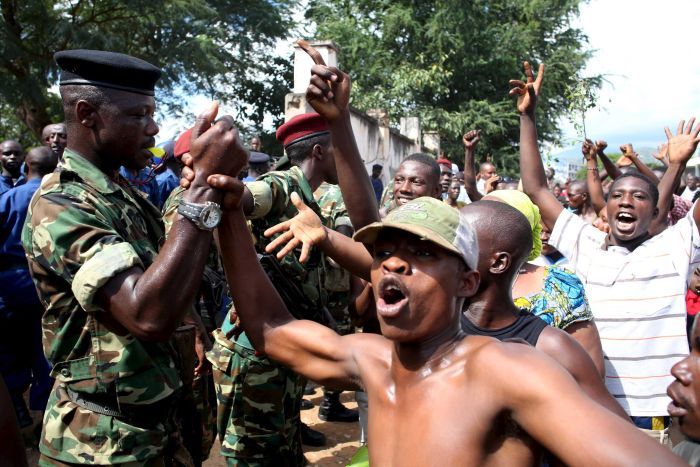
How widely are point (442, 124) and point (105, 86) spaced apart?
22338mm

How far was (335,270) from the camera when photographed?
402 cm

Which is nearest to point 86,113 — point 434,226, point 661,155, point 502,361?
point 434,226

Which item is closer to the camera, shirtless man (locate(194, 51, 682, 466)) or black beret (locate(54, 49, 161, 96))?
shirtless man (locate(194, 51, 682, 466))

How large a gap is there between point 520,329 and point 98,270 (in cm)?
143

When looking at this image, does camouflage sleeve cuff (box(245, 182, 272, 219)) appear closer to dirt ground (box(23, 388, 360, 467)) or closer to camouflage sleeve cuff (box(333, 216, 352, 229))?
camouflage sleeve cuff (box(333, 216, 352, 229))

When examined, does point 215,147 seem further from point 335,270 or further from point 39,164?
point 39,164

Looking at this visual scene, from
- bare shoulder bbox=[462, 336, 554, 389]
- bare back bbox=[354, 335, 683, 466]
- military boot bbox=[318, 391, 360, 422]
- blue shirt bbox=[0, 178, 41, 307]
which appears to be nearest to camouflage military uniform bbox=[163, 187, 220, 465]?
bare back bbox=[354, 335, 683, 466]

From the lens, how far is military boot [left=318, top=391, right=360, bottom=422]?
597 cm

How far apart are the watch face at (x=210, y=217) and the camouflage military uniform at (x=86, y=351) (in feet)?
1.05

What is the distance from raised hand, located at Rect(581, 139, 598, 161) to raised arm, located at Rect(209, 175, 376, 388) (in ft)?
15.0

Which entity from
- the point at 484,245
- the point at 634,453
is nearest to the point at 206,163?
the point at 484,245

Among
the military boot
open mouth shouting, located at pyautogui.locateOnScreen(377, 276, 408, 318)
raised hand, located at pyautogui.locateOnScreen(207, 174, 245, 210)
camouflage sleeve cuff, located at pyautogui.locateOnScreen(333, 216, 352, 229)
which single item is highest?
raised hand, located at pyautogui.locateOnScreen(207, 174, 245, 210)

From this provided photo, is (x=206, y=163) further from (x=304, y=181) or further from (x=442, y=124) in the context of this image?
(x=442, y=124)

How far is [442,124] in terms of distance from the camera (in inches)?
942
